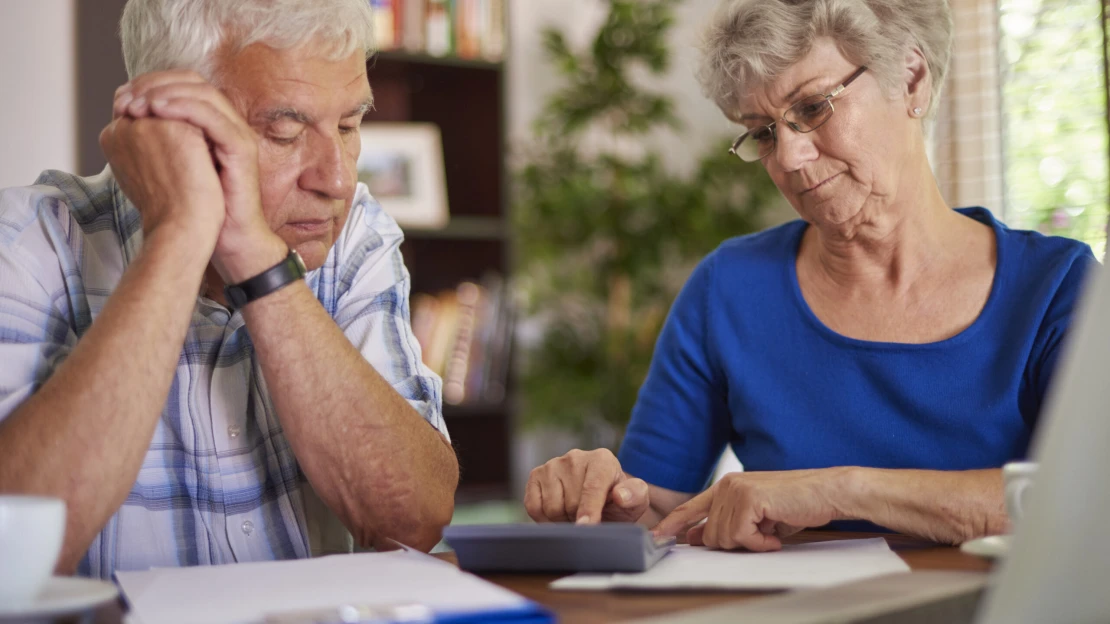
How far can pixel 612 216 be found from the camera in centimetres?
363

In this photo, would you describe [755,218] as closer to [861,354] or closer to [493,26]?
[493,26]

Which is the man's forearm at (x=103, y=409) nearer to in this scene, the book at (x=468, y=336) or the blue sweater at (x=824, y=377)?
the blue sweater at (x=824, y=377)

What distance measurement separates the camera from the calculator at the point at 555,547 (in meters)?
0.86

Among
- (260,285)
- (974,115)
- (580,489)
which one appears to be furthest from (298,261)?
(974,115)

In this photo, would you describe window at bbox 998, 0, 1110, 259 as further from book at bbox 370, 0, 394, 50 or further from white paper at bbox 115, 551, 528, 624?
white paper at bbox 115, 551, 528, 624

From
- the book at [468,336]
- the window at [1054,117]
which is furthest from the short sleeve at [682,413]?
the book at [468,336]

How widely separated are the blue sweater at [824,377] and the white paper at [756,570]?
0.42 meters

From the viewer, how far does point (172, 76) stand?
46.5 inches

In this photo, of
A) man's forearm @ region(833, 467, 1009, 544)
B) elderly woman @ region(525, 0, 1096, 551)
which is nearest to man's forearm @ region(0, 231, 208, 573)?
elderly woman @ region(525, 0, 1096, 551)

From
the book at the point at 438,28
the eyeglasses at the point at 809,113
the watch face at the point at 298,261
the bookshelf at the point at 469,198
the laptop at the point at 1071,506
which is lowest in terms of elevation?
the bookshelf at the point at 469,198

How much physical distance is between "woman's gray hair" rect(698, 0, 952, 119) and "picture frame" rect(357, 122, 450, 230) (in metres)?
1.98

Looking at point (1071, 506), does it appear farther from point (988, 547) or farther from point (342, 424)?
point (342, 424)

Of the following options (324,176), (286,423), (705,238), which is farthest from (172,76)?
(705,238)

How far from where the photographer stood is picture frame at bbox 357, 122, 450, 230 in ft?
10.9
